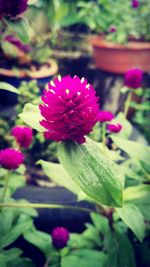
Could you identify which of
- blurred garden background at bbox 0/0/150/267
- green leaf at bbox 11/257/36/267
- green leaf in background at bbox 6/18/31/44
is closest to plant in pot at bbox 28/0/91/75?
blurred garden background at bbox 0/0/150/267

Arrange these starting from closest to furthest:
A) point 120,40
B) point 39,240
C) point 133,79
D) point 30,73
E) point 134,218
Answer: point 134,218 → point 39,240 → point 133,79 → point 30,73 → point 120,40

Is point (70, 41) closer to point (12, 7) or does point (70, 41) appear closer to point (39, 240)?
point (12, 7)

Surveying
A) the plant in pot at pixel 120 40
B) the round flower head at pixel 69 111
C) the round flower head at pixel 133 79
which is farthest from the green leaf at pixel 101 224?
the plant in pot at pixel 120 40

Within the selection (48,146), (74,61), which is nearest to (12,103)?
(48,146)

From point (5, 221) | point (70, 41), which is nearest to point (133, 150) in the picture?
point (5, 221)

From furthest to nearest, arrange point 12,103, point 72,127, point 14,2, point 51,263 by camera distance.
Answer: point 12,103 < point 51,263 < point 14,2 < point 72,127

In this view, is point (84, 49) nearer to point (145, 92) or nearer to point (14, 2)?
point (145, 92)
